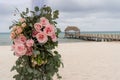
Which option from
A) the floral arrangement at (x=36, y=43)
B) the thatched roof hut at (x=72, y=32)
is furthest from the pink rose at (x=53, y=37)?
the thatched roof hut at (x=72, y=32)

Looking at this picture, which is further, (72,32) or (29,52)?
(72,32)

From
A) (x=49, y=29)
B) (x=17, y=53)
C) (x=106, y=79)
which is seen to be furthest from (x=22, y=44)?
(x=106, y=79)

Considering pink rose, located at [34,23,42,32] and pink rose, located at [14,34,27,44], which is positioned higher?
pink rose, located at [34,23,42,32]

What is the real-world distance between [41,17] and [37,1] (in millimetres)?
229

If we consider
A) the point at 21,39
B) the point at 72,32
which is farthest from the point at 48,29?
the point at 72,32

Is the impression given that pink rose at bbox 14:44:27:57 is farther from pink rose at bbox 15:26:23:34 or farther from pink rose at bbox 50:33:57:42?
pink rose at bbox 50:33:57:42

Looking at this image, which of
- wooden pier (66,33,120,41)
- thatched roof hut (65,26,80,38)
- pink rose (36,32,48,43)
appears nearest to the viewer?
pink rose (36,32,48,43)

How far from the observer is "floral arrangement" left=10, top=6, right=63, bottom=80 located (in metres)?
3.51

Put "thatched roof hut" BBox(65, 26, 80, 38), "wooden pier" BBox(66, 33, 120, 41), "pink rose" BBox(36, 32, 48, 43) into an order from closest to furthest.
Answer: "pink rose" BBox(36, 32, 48, 43) < "wooden pier" BBox(66, 33, 120, 41) < "thatched roof hut" BBox(65, 26, 80, 38)

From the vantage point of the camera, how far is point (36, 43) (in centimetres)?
356

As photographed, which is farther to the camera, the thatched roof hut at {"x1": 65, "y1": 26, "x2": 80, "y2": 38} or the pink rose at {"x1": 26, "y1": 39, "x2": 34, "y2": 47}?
the thatched roof hut at {"x1": 65, "y1": 26, "x2": 80, "y2": 38}

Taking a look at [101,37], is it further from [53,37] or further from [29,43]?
[29,43]

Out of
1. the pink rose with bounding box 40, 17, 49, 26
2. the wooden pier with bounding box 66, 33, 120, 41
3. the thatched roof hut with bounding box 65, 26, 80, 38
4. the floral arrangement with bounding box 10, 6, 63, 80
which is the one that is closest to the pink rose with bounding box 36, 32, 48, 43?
the floral arrangement with bounding box 10, 6, 63, 80

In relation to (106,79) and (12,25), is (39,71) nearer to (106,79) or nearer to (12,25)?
(12,25)
